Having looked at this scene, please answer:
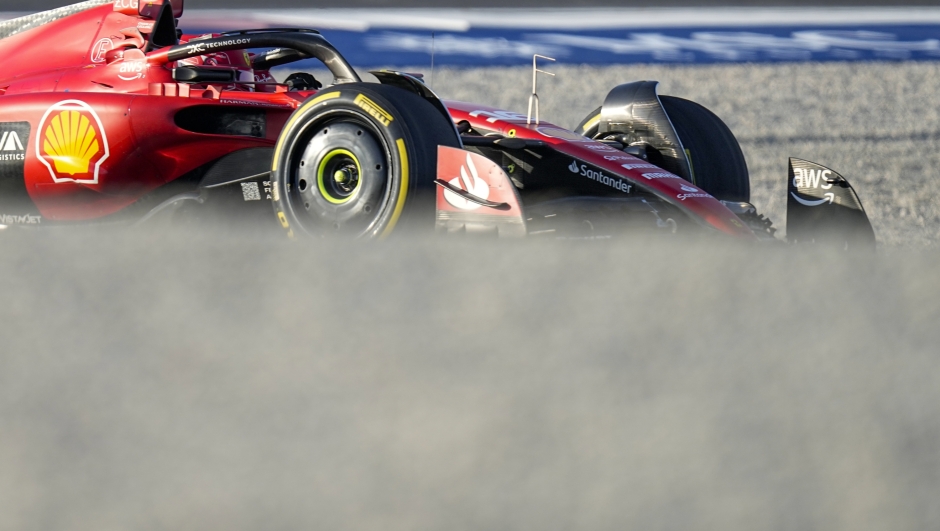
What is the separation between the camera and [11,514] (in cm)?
53

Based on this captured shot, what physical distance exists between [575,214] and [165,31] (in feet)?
4.55

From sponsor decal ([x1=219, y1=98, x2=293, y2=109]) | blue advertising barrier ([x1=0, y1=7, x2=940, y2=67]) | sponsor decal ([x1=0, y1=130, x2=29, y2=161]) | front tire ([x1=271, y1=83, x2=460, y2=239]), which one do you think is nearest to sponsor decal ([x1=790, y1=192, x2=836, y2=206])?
front tire ([x1=271, y1=83, x2=460, y2=239])

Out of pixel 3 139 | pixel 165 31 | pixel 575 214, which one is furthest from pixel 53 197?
pixel 575 214

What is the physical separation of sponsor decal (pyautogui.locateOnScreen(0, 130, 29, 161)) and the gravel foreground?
6.96 feet

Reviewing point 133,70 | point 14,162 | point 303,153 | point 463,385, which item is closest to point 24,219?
point 14,162

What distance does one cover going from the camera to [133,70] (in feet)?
8.32

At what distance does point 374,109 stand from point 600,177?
777 millimetres

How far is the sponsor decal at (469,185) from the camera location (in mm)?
1666

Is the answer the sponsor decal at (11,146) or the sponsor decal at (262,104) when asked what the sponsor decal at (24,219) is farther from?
the sponsor decal at (262,104)

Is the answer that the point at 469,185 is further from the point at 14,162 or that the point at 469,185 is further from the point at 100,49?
the point at 100,49

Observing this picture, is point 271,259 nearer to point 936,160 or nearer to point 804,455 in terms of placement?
point 804,455

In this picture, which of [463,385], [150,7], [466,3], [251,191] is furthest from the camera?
[466,3]

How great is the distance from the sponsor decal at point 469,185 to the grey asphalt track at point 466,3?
5.74ft

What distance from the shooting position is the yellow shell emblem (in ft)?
7.66
